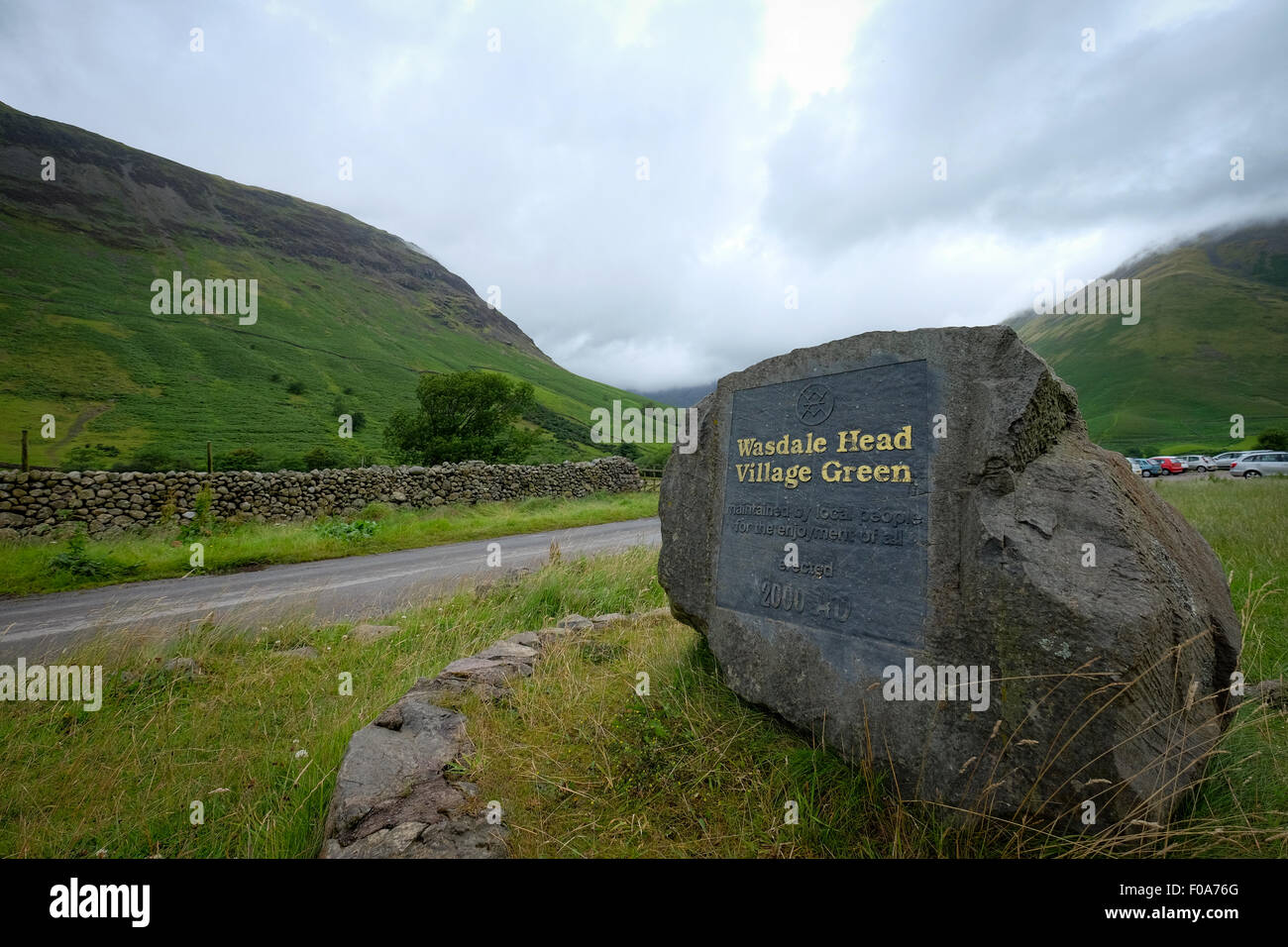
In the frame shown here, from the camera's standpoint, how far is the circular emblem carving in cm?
365

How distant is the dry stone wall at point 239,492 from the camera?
523 inches

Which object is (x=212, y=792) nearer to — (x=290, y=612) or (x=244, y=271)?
(x=290, y=612)

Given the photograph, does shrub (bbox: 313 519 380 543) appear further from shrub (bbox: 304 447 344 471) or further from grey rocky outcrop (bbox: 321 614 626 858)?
shrub (bbox: 304 447 344 471)

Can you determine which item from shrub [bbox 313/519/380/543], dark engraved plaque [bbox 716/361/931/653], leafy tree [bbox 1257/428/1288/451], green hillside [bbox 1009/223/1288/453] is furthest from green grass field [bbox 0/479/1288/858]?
green hillside [bbox 1009/223/1288/453]

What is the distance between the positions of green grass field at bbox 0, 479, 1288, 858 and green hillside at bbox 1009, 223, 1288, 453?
69.2 meters

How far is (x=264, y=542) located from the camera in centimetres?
1229

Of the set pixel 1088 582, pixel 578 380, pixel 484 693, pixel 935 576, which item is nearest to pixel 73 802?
pixel 484 693

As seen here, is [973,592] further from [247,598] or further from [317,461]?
[317,461]

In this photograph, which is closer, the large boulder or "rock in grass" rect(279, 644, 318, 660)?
the large boulder

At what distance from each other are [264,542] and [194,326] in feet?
223

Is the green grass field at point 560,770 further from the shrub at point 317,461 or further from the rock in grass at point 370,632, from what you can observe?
the shrub at point 317,461

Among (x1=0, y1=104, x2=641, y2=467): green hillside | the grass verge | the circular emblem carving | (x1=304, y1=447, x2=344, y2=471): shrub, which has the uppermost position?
(x1=0, y1=104, x2=641, y2=467): green hillside

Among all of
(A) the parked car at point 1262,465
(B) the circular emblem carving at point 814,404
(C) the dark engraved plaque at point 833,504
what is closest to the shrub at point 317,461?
(C) the dark engraved plaque at point 833,504

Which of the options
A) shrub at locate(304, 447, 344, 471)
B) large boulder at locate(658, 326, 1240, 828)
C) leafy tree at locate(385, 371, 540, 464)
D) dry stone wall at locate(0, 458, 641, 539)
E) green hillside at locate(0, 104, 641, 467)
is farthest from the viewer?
green hillside at locate(0, 104, 641, 467)
